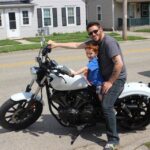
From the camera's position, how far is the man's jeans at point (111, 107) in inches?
213

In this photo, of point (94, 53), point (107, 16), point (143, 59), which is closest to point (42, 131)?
point (94, 53)

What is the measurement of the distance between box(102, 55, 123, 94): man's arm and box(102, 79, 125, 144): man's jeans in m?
0.09

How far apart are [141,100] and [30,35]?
27.0m

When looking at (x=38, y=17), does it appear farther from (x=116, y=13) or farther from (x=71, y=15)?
(x=116, y=13)

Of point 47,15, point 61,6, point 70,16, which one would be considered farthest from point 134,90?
point 70,16

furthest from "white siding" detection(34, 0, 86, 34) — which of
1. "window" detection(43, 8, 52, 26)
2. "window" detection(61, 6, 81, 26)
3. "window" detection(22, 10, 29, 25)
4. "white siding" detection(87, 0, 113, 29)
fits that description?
"white siding" detection(87, 0, 113, 29)

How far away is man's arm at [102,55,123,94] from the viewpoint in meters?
5.15

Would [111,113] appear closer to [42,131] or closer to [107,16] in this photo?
[42,131]

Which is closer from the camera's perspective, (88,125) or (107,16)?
(88,125)

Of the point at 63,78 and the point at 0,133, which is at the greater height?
the point at 63,78

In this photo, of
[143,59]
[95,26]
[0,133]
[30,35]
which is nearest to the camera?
[95,26]

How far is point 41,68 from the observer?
226 inches

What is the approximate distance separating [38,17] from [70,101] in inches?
1076

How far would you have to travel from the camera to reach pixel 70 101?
19.2 ft
